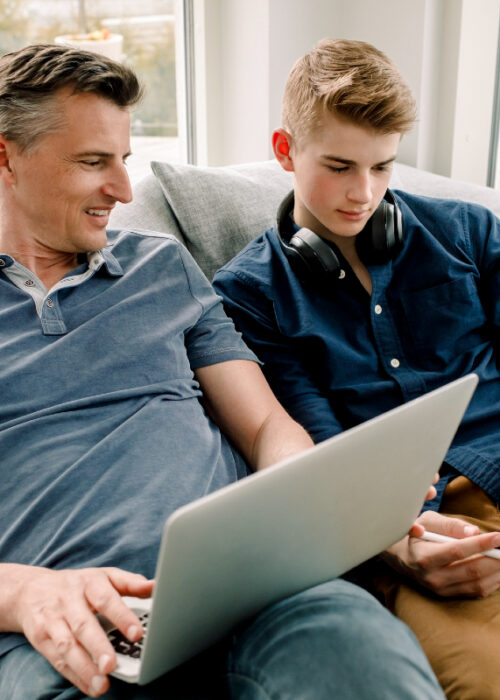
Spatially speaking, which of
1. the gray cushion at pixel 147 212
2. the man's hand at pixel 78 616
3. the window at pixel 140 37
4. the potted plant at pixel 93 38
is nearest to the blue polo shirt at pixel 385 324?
the gray cushion at pixel 147 212

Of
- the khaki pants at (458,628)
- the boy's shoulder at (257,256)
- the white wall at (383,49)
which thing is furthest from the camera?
the white wall at (383,49)

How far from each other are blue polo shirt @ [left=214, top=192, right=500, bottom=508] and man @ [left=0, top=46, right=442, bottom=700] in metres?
0.10

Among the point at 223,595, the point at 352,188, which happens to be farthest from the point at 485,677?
the point at 352,188

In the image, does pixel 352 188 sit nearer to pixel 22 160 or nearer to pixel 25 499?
pixel 22 160

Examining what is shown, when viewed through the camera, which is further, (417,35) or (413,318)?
(417,35)

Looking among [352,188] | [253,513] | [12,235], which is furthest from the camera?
[352,188]

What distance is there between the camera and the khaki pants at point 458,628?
0.91 m

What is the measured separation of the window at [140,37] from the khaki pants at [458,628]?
1307 millimetres

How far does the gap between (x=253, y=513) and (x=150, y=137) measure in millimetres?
1822

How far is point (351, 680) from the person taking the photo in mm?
692

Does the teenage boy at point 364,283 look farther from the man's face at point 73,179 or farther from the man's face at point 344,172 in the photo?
the man's face at point 73,179

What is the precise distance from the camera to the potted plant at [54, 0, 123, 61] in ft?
6.39

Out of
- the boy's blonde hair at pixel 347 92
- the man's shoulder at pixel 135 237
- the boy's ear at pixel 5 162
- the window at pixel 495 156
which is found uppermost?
the boy's blonde hair at pixel 347 92

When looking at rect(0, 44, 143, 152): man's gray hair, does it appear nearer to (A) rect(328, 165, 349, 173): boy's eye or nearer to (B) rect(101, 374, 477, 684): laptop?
(A) rect(328, 165, 349, 173): boy's eye
